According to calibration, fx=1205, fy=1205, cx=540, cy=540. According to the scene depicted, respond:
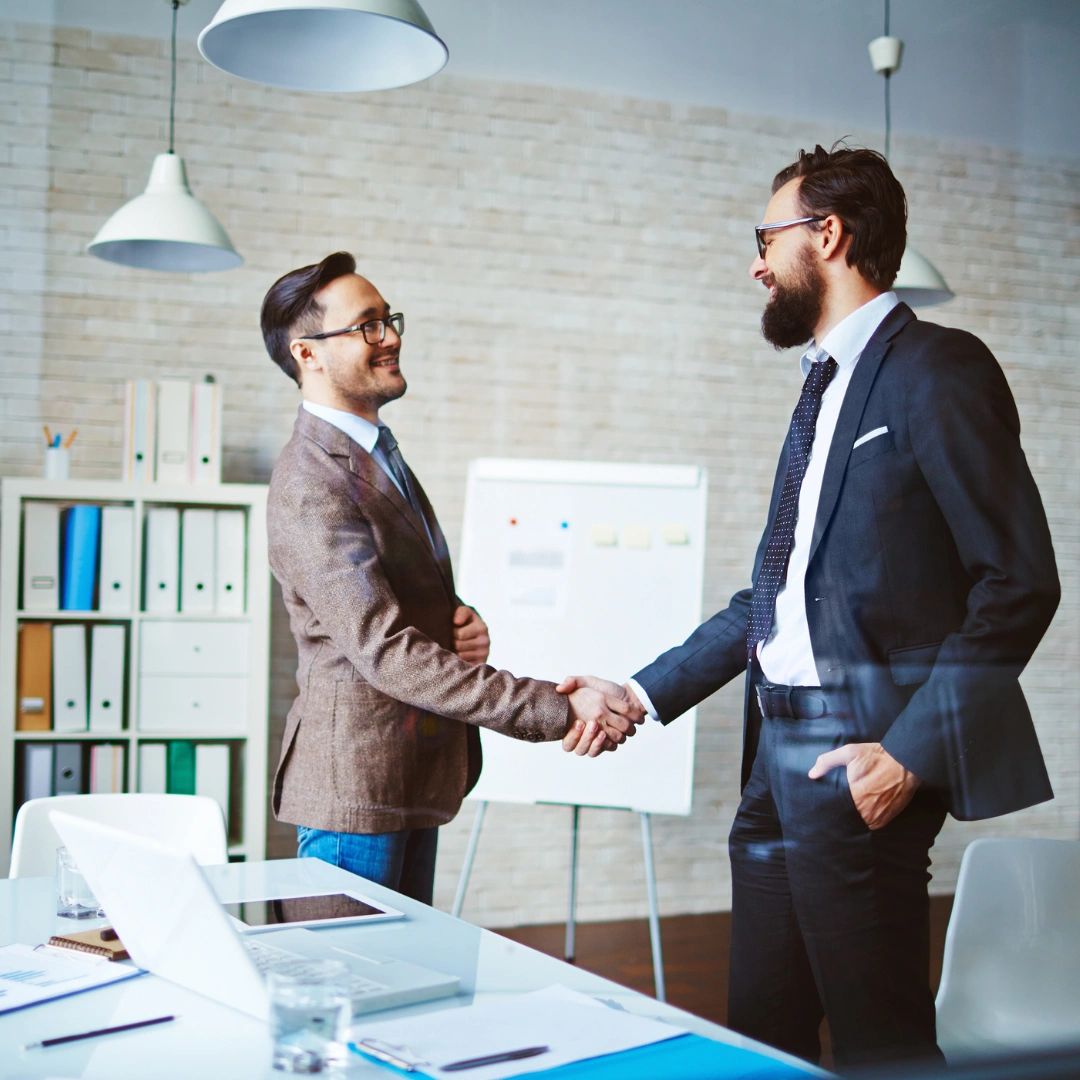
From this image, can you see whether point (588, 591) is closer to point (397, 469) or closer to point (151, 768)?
point (397, 469)

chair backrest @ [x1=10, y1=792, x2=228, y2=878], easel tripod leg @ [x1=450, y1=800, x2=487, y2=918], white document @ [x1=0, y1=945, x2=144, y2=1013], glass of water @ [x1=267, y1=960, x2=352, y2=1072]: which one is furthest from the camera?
easel tripod leg @ [x1=450, y1=800, x2=487, y2=918]

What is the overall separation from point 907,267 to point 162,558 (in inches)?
85.8

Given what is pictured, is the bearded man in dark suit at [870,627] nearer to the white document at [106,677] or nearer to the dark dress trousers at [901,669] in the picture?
the dark dress trousers at [901,669]

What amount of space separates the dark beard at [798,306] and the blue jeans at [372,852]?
1.10m

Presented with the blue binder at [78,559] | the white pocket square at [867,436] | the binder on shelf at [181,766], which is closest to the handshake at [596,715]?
the white pocket square at [867,436]

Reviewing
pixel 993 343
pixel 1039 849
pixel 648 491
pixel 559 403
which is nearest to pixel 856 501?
pixel 993 343

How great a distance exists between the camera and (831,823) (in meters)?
1.89

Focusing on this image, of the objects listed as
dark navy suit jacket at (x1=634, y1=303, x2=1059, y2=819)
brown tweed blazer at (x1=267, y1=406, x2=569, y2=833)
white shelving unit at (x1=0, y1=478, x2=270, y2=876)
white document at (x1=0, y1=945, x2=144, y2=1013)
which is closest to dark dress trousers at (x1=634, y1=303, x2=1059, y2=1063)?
dark navy suit jacket at (x1=634, y1=303, x2=1059, y2=819)

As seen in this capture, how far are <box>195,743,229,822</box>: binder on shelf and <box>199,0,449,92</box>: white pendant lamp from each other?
6.13 ft

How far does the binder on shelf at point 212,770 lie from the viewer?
3.37m

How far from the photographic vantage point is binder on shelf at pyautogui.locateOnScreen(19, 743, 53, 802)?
10.6 ft

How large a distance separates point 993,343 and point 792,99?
603 mm

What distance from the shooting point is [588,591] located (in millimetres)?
2709

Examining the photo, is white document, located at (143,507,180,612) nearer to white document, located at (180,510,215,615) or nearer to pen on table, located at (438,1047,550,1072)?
white document, located at (180,510,215,615)
